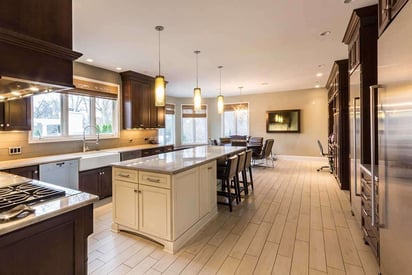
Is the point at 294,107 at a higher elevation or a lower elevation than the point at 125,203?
higher

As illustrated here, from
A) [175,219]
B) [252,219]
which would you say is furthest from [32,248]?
[252,219]

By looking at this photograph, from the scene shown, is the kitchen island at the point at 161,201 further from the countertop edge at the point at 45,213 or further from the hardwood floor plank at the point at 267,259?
the countertop edge at the point at 45,213

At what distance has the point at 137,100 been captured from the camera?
5.53 meters

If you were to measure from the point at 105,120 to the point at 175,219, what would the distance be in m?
3.75

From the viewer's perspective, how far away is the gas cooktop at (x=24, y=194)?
1271 mm

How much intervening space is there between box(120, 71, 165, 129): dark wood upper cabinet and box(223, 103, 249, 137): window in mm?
4648

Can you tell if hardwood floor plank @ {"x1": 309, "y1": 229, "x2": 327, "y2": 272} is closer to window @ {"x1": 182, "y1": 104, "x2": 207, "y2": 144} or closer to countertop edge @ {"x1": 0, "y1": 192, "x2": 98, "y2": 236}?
countertop edge @ {"x1": 0, "y1": 192, "x2": 98, "y2": 236}

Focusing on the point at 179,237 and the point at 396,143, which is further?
the point at 179,237

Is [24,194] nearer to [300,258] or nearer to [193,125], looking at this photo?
[300,258]

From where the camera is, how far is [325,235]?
2.75 m

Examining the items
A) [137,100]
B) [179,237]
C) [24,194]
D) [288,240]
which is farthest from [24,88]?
[137,100]

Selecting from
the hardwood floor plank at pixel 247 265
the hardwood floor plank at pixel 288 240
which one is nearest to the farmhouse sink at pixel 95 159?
the hardwood floor plank at pixel 247 265

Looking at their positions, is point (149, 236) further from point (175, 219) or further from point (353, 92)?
point (353, 92)

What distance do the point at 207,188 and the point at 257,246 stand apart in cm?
101
